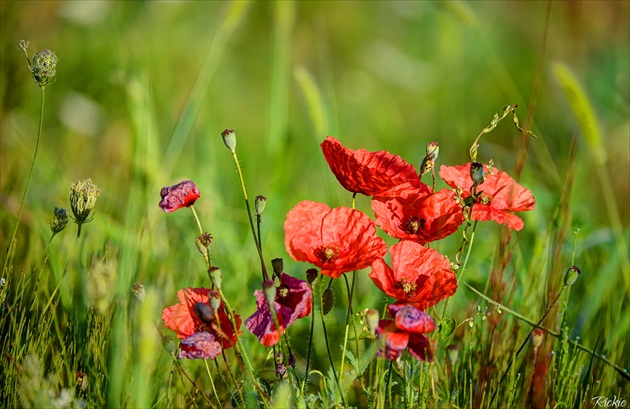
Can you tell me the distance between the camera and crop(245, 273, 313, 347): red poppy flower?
0.87m

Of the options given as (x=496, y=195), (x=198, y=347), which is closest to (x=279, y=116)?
(x=496, y=195)

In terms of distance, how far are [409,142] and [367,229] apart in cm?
179

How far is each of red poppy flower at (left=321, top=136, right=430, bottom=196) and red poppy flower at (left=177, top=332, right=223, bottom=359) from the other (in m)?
0.26

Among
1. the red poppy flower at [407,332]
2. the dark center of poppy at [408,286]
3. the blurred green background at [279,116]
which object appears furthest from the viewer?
the blurred green background at [279,116]

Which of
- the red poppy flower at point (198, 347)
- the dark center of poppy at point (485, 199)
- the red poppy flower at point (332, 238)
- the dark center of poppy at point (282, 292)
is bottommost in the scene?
the red poppy flower at point (198, 347)

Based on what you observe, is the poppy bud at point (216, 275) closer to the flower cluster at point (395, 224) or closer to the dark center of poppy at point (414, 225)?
the flower cluster at point (395, 224)

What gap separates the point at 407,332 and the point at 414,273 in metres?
0.11

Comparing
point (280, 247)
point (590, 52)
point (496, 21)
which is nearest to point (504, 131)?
point (590, 52)

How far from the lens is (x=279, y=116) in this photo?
189cm

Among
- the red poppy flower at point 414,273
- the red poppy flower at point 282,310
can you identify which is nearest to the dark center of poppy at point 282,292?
the red poppy flower at point 282,310

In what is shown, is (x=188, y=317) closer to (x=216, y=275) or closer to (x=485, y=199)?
(x=216, y=275)

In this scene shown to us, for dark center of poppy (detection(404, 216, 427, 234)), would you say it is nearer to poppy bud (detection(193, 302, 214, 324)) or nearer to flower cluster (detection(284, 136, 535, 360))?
flower cluster (detection(284, 136, 535, 360))

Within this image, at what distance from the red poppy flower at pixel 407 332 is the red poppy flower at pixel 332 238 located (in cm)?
8

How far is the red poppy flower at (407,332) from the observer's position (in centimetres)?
80
